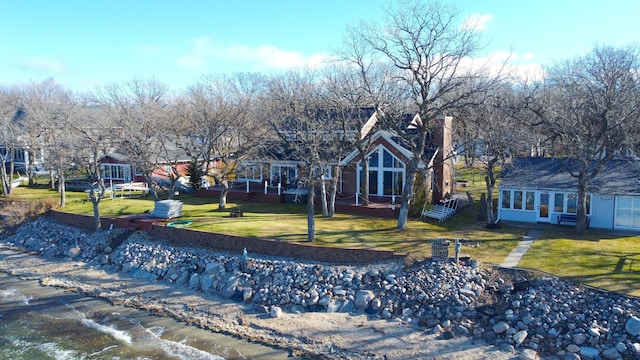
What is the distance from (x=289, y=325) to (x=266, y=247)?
5517 mm

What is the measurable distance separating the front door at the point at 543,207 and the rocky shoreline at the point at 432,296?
9.15 m

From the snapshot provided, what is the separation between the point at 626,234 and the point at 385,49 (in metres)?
14.4

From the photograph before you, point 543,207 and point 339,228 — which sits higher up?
point 543,207

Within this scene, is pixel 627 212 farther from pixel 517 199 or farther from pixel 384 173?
pixel 384 173

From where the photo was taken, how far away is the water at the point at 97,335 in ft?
52.5

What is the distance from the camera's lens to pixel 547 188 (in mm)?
25672

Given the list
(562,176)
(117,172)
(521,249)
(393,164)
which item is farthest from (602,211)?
(117,172)

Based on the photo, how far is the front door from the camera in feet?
85.3

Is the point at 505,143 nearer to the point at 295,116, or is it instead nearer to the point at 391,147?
the point at 391,147

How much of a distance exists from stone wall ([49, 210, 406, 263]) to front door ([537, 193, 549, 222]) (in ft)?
33.6

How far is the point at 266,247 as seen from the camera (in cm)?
2244

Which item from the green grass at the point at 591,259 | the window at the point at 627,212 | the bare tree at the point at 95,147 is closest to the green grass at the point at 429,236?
the green grass at the point at 591,259

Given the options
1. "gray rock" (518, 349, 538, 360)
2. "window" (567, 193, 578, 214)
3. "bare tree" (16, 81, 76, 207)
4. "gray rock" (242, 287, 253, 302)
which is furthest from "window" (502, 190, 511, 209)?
"bare tree" (16, 81, 76, 207)

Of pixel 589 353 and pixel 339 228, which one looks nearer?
pixel 589 353
